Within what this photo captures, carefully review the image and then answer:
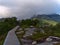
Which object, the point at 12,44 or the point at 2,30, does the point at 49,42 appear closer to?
the point at 12,44

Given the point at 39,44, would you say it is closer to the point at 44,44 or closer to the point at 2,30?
the point at 44,44

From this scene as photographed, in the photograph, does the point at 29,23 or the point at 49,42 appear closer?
the point at 49,42

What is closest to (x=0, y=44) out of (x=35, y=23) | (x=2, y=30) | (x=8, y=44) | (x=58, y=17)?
(x=8, y=44)

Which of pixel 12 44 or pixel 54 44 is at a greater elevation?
pixel 12 44

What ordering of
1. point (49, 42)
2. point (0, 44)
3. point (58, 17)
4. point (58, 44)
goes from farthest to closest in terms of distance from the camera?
point (58, 17), point (49, 42), point (58, 44), point (0, 44)

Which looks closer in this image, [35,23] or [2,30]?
[2,30]

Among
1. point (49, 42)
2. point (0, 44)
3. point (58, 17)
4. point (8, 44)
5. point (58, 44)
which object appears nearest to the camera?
point (8, 44)

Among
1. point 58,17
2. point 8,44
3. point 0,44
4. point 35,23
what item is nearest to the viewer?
point 8,44

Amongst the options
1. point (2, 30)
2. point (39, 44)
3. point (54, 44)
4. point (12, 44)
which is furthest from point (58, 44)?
point (2, 30)

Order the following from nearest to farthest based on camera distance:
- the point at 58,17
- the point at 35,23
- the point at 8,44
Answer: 1. the point at 8,44
2. the point at 35,23
3. the point at 58,17
